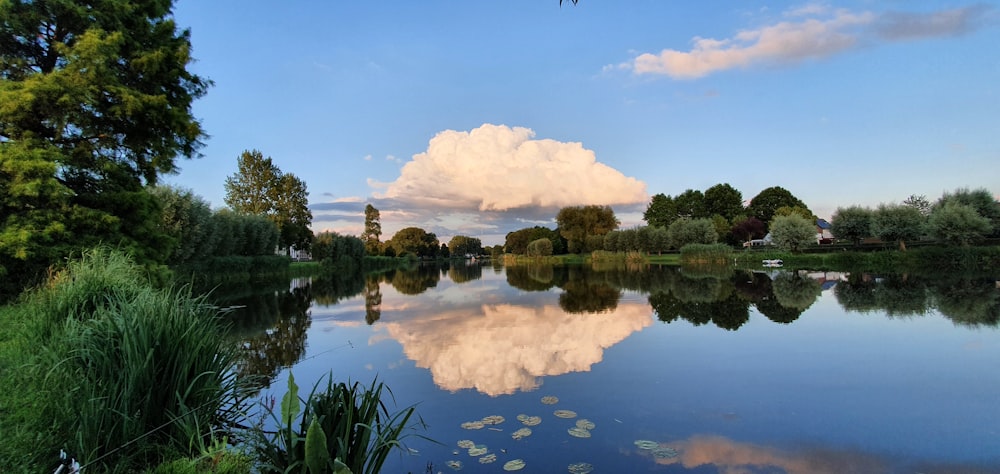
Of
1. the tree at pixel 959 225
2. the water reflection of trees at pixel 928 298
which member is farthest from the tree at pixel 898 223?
the water reflection of trees at pixel 928 298

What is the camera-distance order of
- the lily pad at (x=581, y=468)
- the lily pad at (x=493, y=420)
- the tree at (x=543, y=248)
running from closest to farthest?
the lily pad at (x=581, y=468)
the lily pad at (x=493, y=420)
the tree at (x=543, y=248)

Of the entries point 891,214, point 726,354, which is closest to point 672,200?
point 891,214

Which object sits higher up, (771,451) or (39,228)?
(39,228)

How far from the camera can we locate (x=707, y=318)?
1257 cm

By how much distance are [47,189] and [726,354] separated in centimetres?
1438

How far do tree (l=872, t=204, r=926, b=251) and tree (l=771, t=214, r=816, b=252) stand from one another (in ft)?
19.1

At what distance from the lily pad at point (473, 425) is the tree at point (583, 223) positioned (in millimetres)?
69200

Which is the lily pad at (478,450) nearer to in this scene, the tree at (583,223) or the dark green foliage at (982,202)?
the dark green foliage at (982,202)

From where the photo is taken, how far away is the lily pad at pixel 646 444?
4.54 meters

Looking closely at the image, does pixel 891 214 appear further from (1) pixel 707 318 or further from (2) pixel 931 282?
(1) pixel 707 318

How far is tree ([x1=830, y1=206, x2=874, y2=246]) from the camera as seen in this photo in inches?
1393

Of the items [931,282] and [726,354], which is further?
[931,282]

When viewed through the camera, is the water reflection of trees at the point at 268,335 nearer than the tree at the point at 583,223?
Yes

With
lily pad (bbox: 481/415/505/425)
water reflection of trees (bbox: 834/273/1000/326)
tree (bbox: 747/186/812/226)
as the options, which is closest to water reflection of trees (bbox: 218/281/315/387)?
lily pad (bbox: 481/415/505/425)
